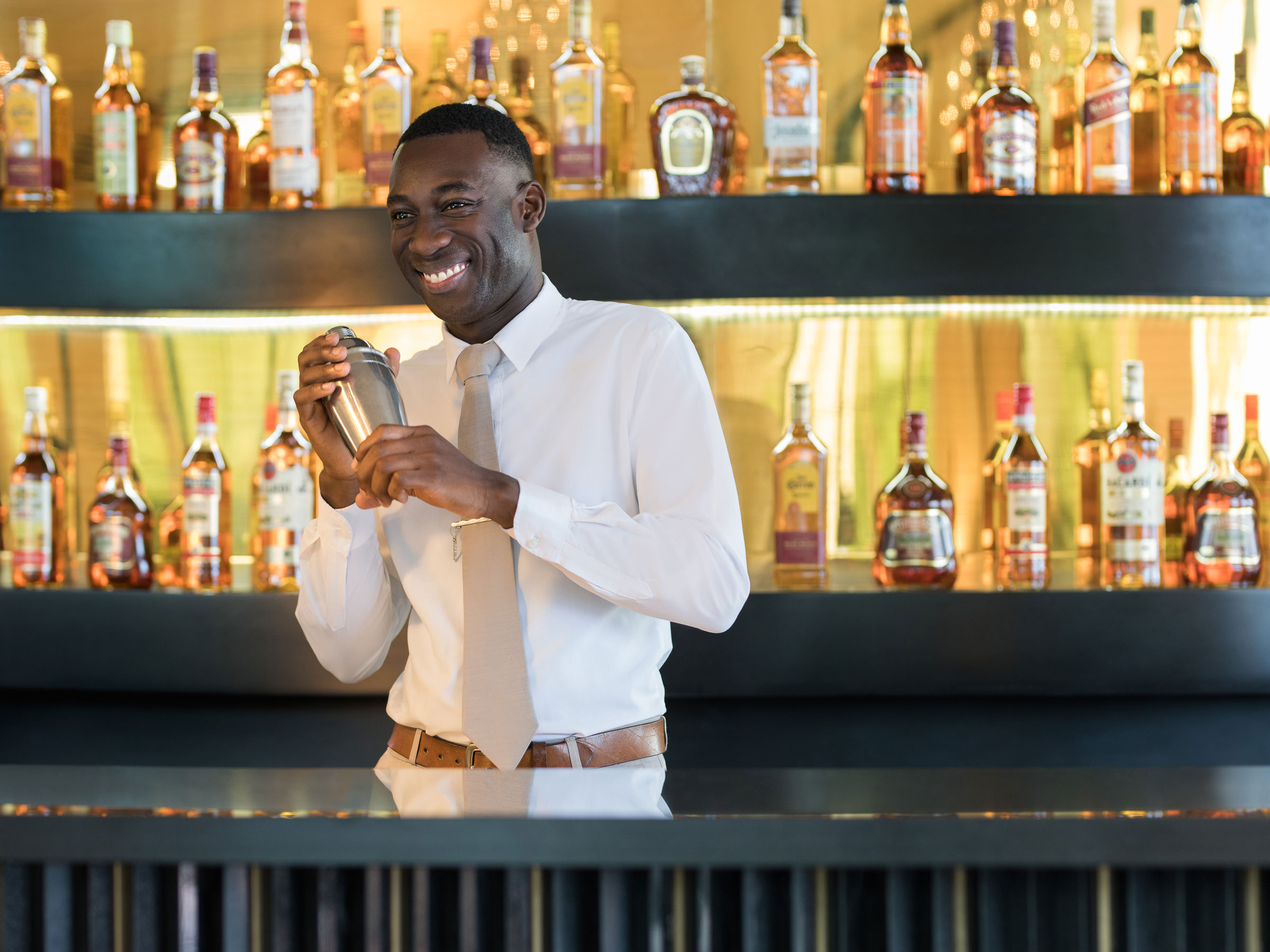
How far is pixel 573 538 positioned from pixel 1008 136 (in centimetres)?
80

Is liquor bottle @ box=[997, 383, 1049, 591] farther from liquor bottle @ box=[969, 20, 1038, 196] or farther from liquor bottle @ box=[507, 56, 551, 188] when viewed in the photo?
liquor bottle @ box=[507, 56, 551, 188]

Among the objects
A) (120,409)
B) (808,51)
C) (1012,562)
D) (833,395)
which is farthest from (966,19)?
(120,409)

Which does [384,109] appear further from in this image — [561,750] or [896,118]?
[561,750]

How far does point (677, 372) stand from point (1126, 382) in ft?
2.16

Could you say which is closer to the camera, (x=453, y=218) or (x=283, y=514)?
(x=453, y=218)

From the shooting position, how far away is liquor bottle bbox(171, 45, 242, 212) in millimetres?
1423

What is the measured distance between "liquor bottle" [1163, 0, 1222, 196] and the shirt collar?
30.6 inches

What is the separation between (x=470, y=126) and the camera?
941mm

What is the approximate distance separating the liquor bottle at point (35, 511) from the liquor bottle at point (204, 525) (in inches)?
6.4

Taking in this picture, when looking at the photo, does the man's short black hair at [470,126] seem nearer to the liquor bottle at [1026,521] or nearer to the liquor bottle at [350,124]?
the liquor bottle at [350,124]

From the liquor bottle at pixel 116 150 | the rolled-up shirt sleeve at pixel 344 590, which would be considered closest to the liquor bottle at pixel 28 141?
the liquor bottle at pixel 116 150

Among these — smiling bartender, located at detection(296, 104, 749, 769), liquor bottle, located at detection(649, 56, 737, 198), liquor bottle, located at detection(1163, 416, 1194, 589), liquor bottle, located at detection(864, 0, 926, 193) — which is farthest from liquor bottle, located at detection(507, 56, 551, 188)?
liquor bottle, located at detection(1163, 416, 1194, 589)

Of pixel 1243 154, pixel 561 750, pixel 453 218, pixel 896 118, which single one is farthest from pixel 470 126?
pixel 1243 154

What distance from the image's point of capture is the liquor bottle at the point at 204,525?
140 centimetres
